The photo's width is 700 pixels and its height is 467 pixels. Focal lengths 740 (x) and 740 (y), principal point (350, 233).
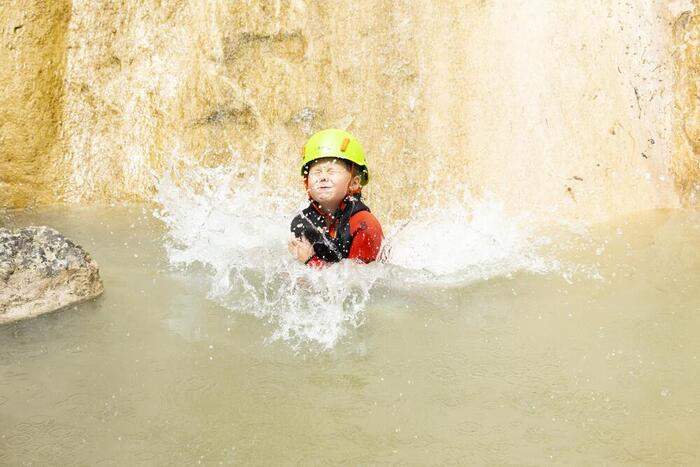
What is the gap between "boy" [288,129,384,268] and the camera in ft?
16.1

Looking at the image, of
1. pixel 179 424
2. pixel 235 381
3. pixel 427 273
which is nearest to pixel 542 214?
pixel 427 273

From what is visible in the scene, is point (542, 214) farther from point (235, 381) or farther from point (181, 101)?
point (235, 381)

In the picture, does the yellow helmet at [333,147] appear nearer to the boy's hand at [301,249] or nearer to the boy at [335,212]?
the boy at [335,212]

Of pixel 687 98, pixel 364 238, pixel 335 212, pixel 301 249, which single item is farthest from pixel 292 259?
pixel 687 98


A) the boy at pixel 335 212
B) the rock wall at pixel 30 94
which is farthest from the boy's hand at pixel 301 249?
the rock wall at pixel 30 94

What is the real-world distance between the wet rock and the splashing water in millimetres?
820

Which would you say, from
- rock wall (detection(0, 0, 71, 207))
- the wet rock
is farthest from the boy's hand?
rock wall (detection(0, 0, 71, 207))

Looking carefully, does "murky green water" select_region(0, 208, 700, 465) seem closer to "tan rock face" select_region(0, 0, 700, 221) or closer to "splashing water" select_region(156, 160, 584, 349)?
"splashing water" select_region(156, 160, 584, 349)

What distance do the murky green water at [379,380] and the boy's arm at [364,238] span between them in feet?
0.86

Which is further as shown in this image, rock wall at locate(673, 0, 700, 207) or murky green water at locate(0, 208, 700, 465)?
rock wall at locate(673, 0, 700, 207)

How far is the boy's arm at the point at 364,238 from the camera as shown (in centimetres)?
489

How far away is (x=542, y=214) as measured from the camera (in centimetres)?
724

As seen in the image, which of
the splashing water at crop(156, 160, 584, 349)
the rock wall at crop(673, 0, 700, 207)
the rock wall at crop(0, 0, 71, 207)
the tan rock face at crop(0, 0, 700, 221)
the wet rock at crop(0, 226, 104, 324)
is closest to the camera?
the wet rock at crop(0, 226, 104, 324)

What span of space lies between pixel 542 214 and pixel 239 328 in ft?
13.0
